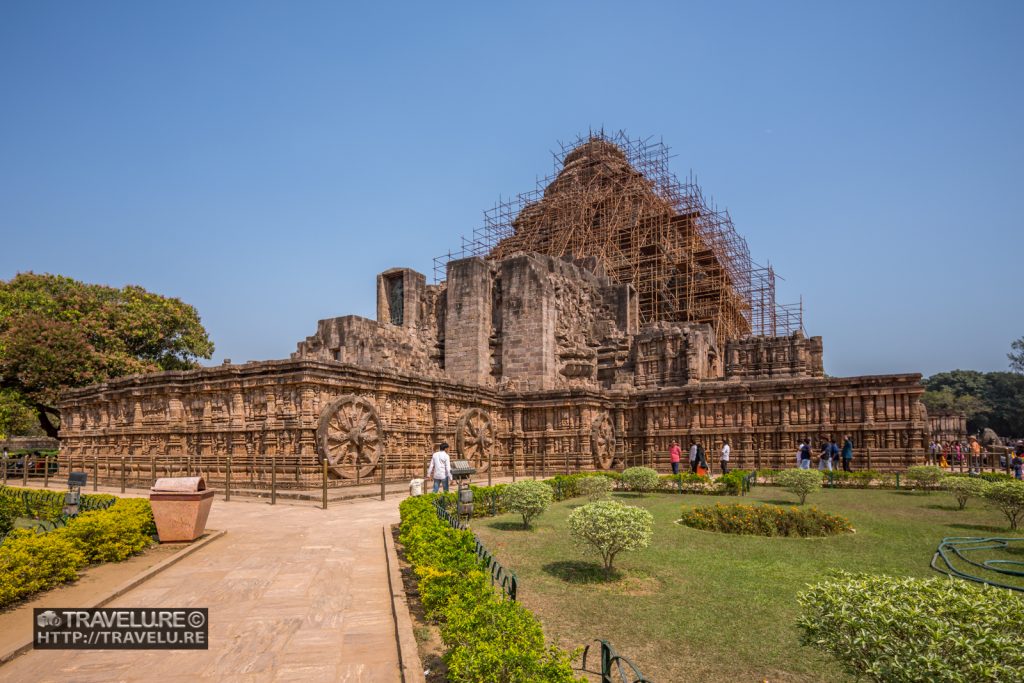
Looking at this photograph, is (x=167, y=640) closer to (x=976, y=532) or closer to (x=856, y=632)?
(x=856, y=632)

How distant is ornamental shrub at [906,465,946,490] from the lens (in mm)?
17344

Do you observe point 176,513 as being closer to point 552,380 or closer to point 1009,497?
point 1009,497

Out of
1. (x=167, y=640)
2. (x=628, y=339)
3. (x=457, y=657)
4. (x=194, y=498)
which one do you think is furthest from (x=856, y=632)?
(x=628, y=339)

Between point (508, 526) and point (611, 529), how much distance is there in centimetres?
447

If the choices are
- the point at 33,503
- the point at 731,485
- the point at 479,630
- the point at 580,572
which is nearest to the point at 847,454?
the point at 731,485

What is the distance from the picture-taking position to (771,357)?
33156 millimetres

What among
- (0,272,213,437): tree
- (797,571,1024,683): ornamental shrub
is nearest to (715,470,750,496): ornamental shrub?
(797,571,1024,683): ornamental shrub

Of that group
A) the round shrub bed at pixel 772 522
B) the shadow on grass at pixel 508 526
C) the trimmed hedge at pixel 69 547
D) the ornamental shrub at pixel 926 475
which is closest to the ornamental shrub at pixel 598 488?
the shadow on grass at pixel 508 526

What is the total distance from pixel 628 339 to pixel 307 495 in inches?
863

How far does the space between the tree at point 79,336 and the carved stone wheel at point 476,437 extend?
17.5 metres

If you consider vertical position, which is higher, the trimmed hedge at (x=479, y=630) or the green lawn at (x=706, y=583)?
the trimmed hedge at (x=479, y=630)

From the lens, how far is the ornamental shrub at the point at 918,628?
10.4 ft

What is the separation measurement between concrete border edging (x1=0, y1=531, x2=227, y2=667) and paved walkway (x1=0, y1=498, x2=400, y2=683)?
73 mm

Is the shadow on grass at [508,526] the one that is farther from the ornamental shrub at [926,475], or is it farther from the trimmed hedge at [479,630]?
the ornamental shrub at [926,475]
